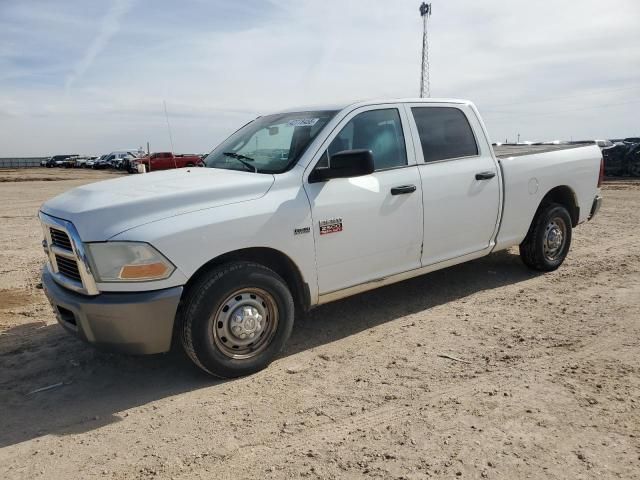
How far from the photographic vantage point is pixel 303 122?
4.45 meters

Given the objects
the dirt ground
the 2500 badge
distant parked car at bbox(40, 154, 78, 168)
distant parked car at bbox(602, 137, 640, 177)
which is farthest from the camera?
distant parked car at bbox(40, 154, 78, 168)

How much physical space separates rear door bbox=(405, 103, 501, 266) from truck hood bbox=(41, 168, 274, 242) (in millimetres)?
1603

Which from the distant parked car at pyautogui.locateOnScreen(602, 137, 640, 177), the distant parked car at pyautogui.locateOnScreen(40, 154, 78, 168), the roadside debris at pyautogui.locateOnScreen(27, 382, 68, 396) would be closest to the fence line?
the distant parked car at pyautogui.locateOnScreen(40, 154, 78, 168)

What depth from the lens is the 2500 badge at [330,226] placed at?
3.99 meters

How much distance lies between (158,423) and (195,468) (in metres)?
0.57

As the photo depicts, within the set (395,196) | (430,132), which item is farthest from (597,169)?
(395,196)

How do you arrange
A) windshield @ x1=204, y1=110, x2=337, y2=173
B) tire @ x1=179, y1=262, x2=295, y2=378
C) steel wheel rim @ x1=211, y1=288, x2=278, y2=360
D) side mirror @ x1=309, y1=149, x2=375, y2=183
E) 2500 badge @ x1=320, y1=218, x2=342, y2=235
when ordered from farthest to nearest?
1. windshield @ x1=204, y1=110, x2=337, y2=173
2. 2500 badge @ x1=320, y1=218, x2=342, y2=235
3. side mirror @ x1=309, y1=149, x2=375, y2=183
4. steel wheel rim @ x1=211, y1=288, x2=278, y2=360
5. tire @ x1=179, y1=262, x2=295, y2=378

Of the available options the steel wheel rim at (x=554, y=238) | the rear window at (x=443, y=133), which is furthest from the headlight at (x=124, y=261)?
the steel wheel rim at (x=554, y=238)

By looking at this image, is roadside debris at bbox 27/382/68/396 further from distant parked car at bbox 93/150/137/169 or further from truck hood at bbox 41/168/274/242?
distant parked car at bbox 93/150/137/169

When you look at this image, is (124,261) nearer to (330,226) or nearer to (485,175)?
(330,226)

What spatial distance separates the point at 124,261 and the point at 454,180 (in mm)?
3010

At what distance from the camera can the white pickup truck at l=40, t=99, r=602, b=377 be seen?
10.9ft

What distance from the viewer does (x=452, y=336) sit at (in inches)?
173

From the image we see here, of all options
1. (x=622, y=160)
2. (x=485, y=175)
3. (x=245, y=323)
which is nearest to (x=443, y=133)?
(x=485, y=175)
